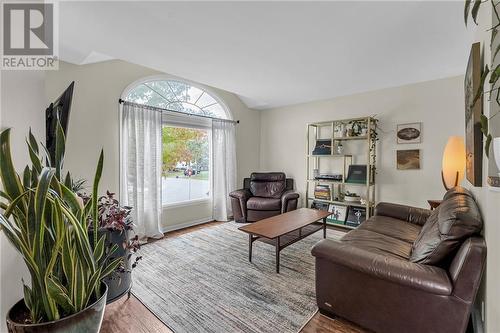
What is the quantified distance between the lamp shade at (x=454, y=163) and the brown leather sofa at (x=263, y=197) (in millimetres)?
2076

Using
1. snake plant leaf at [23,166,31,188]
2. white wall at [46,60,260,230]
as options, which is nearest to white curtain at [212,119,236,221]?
white wall at [46,60,260,230]

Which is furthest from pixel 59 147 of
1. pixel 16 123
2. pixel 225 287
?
pixel 225 287

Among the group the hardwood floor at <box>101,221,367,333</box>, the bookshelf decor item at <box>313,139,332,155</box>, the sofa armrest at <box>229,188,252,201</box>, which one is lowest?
the hardwood floor at <box>101,221,367,333</box>

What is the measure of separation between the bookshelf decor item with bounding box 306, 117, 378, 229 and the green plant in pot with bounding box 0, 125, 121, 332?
3649mm

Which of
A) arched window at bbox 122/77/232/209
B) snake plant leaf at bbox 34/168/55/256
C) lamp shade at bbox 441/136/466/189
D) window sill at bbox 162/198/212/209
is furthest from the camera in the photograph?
window sill at bbox 162/198/212/209

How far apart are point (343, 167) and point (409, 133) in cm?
110

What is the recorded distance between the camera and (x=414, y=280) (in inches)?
53.5

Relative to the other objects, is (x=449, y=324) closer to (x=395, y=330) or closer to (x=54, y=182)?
(x=395, y=330)

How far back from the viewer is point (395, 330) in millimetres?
1462

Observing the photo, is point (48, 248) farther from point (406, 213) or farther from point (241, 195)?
point (406, 213)

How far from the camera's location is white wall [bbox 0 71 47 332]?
1.32 m

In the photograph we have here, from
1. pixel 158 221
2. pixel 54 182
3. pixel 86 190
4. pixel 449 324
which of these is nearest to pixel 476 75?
pixel 449 324

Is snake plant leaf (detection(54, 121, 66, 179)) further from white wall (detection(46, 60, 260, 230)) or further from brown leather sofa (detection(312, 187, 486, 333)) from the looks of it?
white wall (detection(46, 60, 260, 230))

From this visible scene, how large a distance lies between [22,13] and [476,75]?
2946 mm
